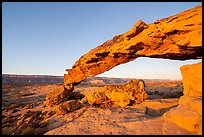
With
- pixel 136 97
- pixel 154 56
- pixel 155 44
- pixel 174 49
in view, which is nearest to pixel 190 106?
pixel 174 49

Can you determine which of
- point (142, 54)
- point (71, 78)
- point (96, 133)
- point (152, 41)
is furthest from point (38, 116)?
point (152, 41)

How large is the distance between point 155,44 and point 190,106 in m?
→ 4.31

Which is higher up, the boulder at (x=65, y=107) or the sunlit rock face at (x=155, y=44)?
the sunlit rock face at (x=155, y=44)

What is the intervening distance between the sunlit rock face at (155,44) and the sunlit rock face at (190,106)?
1.17 meters

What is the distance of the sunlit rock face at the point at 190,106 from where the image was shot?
7.65 metres

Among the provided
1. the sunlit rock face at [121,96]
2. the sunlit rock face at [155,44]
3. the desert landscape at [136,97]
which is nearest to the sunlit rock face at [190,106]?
the desert landscape at [136,97]

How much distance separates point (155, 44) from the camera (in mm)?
11234

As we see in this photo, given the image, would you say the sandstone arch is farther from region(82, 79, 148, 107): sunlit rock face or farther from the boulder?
the boulder

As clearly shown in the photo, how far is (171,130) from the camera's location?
7.65 meters

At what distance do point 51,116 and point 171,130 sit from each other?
8254 millimetres

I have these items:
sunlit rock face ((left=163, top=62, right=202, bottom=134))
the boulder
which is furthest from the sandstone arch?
the boulder

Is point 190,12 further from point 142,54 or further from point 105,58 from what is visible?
point 105,58

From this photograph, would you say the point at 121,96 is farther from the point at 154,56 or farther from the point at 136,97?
the point at 154,56

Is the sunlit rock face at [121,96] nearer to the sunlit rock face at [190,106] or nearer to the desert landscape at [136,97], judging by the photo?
the desert landscape at [136,97]
